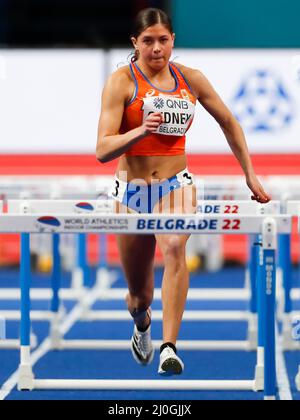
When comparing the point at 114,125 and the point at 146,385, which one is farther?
the point at 146,385

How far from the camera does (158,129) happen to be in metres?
6.10

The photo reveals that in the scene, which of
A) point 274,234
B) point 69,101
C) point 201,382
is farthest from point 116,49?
point 274,234

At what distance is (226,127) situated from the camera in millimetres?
6352

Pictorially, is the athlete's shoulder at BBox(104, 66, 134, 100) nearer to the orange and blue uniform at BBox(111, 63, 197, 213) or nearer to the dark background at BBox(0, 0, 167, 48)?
the orange and blue uniform at BBox(111, 63, 197, 213)

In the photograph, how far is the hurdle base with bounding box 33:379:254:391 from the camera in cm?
709

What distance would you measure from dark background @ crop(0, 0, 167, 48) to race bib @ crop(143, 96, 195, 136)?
1194 cm

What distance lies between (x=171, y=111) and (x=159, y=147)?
256mm

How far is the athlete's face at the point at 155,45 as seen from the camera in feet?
19.2

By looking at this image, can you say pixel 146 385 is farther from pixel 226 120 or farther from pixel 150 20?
pixel 150 20

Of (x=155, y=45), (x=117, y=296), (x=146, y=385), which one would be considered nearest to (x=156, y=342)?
(x=146, y=385)

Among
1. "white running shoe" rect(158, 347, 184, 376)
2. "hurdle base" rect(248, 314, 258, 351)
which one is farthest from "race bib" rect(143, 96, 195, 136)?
"hurdle base" rect(248, 314, 258, 351)

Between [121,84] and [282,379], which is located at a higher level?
[121,84]

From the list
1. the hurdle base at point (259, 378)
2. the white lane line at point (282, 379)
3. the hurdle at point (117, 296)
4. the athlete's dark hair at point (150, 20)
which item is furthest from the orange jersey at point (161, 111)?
the white lane line at point (282, 379)
